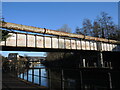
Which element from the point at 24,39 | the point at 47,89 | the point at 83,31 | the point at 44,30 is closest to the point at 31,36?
the point at 24,39

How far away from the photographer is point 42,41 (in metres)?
17.6

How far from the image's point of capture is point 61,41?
19891mm

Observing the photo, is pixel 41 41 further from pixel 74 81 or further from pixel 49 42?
pixel 74 81

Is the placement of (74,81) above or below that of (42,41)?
below

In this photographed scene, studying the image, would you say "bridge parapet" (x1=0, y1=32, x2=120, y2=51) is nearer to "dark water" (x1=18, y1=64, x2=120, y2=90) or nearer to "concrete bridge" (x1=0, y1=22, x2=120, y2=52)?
"concrete bridge" (x1=0, y1=22, x2=120, y2=52)

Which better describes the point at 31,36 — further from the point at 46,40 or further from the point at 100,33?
the point at 100,33

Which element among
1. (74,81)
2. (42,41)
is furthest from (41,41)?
(74,81)

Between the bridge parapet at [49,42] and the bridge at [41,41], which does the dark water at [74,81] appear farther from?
the bridge parapet at [49,42]

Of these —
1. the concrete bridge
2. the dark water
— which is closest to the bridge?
the concrete bridge

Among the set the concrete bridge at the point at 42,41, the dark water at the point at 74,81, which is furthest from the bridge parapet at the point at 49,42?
the dark water at the point at 74,81

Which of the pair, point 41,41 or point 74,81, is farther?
point 41,41

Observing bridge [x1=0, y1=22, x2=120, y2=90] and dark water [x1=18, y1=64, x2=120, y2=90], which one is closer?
dark water [x1=18, y1=64, x2=120, y2=90]

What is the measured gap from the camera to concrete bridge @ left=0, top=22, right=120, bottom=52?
1498cm

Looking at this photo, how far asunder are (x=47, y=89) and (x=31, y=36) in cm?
937
